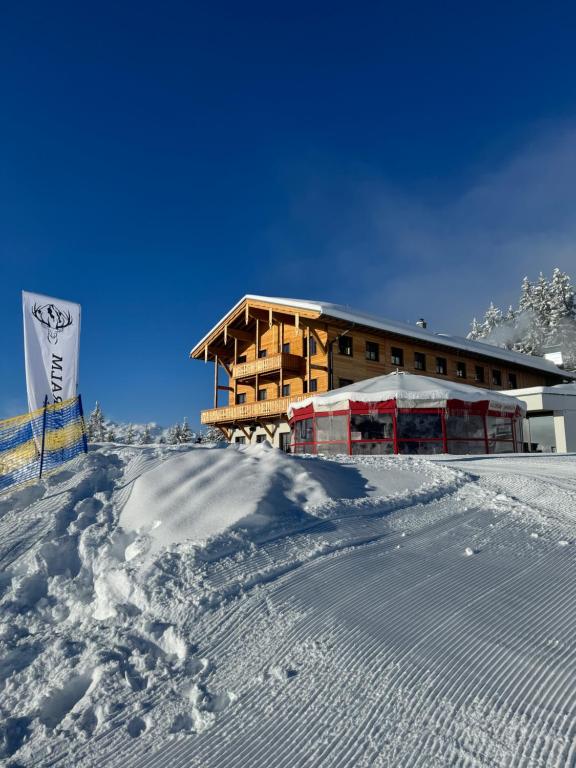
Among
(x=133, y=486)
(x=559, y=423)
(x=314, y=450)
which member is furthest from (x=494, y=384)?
(x=133, y=486)

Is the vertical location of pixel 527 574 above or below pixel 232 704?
above

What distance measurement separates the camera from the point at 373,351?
2684 centimetres

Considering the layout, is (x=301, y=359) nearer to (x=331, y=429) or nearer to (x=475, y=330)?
(x=331, y=429)

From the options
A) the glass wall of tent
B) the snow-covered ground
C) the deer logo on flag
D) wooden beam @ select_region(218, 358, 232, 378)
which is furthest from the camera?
wooden beam @ select_region(218, 358, 232, 378)

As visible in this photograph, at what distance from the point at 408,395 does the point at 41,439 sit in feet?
39.2

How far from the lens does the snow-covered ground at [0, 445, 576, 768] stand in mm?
2709

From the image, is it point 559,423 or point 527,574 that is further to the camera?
point 559,423

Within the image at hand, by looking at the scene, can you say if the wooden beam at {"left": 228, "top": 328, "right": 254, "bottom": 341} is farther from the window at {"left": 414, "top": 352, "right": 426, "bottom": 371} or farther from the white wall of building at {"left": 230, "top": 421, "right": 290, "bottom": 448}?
the window at {"left": 414, "top": 352, "right": 426, "bottom": 371}

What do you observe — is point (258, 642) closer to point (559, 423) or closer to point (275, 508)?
point (275, 508)

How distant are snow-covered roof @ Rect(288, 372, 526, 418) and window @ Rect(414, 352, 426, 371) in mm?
9032

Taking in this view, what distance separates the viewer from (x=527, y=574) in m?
4.48

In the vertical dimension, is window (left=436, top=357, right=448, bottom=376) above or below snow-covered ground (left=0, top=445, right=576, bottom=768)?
above

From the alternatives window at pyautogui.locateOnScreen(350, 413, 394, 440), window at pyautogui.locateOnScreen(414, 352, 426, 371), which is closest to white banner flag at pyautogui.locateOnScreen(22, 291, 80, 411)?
window at pyautogui.locateOnScreen(350, 413, 394, 440)

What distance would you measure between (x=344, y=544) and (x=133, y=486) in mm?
3322
